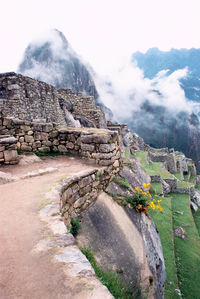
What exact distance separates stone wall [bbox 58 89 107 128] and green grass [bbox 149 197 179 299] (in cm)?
846

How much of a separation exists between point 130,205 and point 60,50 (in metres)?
41.4

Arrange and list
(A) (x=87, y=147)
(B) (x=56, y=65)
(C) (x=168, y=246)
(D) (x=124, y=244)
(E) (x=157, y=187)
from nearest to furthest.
Result: (D) (x=124, y=244) → (A) (x=87, y=147) → (C) (x=168, y=246) → (E) (x=157, y=187) → (B) (x=56, y=65)

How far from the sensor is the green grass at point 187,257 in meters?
6.45

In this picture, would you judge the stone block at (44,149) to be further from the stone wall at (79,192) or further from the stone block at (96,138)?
the stone wall at (79,192)

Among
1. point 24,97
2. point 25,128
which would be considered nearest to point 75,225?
point 25,128

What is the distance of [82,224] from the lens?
3.33 metres

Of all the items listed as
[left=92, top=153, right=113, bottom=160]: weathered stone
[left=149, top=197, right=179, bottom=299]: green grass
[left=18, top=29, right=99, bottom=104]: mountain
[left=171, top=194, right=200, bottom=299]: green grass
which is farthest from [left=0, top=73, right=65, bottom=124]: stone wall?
[left=18, top=29, right=99, bottom=104]: mountain

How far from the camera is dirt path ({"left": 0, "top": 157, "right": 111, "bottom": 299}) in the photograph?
4.47 feet

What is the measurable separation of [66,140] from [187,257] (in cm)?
749

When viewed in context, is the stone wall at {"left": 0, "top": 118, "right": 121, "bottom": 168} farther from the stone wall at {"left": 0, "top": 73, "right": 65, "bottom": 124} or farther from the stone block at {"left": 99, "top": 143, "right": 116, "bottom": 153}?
the stone wall at {"left": 0, "top": 73, "right": 65, "bottom": 124}

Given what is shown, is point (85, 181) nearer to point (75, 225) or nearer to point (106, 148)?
point (75, 225)

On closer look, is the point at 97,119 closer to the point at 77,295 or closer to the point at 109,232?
the point at 109,232

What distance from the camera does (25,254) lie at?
1743 millimetres

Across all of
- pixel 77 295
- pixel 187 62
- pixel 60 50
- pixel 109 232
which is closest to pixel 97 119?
pixel 109 232
